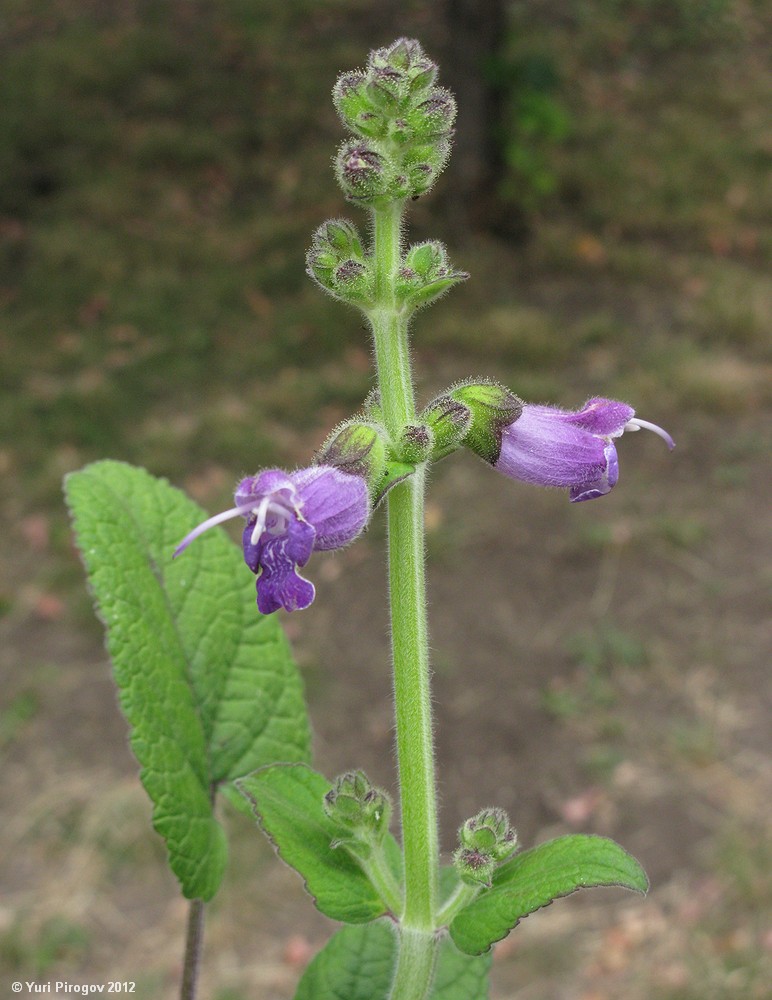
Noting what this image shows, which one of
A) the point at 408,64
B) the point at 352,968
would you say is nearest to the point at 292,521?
the point at 408,64

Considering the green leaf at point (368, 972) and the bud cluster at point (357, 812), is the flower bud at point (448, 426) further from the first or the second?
the green leaf at point (368, 972)

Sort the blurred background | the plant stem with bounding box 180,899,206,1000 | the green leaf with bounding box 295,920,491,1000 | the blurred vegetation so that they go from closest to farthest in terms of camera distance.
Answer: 1. the plant stem with bounding box 180,899,206,1000
2. the green leaf with bounding box 295,920,491,1000
3. the blurred background
4. the blurred vegetation

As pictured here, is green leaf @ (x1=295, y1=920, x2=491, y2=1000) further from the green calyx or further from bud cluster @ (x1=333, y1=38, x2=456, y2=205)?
bud cluster @ (x1=333, y1=38, x2=456, y2=205)

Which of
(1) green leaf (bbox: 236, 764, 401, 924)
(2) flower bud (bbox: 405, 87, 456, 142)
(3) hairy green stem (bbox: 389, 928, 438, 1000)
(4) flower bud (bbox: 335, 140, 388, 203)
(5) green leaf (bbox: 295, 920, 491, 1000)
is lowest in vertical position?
(5) green leaf (bbox: 295, 920, 491, 1000)

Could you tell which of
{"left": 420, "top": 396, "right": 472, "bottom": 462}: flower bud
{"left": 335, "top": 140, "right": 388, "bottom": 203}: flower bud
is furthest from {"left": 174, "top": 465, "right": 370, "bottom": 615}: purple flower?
{"left": 335, "top": 140, "right": 388, "bottom": 203}: flower bud

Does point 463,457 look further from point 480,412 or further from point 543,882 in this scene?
point 543,882

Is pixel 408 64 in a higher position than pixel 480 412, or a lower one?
higher

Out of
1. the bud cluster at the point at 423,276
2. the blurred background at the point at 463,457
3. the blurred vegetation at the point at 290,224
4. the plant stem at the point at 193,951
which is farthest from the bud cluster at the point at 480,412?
the blurred vegetation at the point at 290,224
